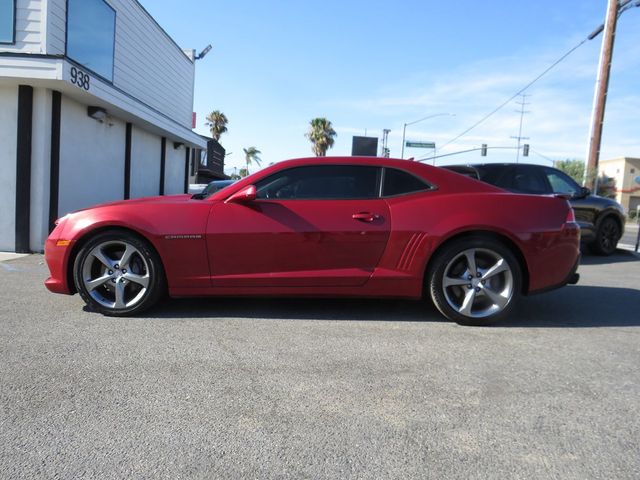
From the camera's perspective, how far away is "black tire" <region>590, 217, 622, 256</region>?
9.38 meters

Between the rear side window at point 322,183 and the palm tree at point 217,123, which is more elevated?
the palm tree at point 217,123

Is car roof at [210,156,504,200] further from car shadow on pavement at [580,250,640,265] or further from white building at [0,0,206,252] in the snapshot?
car shadow on pavement at [580,250,640,265]

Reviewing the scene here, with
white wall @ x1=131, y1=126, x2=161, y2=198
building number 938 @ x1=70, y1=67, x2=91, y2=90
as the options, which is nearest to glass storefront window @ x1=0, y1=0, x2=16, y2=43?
building number 938 @ x1=70, y1=67, x2=91, y2=90

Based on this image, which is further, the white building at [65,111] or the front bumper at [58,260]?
the white building at [65,111]

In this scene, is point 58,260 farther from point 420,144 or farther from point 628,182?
point 628,182

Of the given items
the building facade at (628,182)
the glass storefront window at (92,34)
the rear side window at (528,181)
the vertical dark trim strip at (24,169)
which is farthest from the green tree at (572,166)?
the vertical dark trim strip at (24,169)

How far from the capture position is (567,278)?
14.9 feet

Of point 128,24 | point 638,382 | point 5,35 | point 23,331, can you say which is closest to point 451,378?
point 638,382

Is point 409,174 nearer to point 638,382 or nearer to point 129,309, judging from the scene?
point 638,382

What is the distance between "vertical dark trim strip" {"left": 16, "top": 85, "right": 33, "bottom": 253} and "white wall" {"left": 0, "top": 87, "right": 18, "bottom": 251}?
0.41 ft

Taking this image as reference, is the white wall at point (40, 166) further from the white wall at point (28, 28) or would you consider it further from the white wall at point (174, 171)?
the white wall at point (174, 171)

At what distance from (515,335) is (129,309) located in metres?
3.38

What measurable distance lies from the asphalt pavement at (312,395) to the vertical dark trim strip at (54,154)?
4.27m

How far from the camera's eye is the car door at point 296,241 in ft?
14.1
